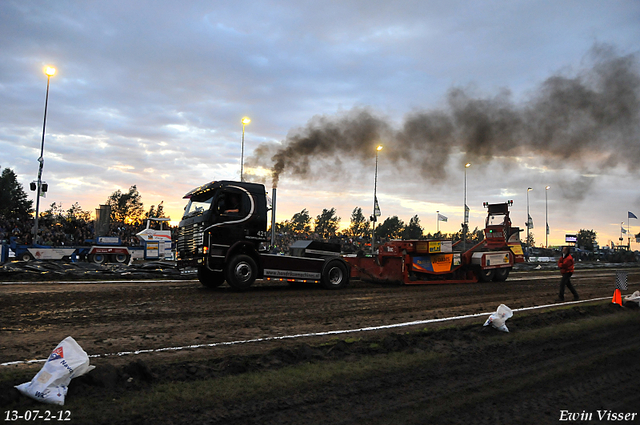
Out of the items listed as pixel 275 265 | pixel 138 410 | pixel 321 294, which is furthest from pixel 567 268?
pixel 138 410

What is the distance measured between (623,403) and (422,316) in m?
5.05

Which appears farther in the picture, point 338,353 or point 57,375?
point 338,353

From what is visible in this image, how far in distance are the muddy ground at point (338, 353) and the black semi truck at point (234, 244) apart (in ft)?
4.96

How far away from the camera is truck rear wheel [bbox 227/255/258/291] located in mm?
12109

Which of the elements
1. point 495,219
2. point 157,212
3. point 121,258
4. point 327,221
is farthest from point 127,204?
point 495,219

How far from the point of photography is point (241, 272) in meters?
12.4

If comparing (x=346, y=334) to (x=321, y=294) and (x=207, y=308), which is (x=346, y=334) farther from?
(x=321, y=294)

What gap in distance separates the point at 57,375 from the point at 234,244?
27.9ft

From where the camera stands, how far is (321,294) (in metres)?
12.5

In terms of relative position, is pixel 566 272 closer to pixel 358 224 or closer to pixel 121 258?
pixel 121 258

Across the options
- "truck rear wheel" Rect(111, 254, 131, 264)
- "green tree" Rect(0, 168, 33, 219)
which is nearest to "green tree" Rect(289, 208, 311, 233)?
"green tree" Rect(0, 168, 33, 219)

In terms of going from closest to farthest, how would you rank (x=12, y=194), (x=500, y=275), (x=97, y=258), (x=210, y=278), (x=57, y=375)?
(x=57, y=375)
(x=210, y=278)
(x=500, y=275)
(x=97, y=258)
(x=12, y=194)

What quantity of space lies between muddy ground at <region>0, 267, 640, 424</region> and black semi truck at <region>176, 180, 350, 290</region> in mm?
1511

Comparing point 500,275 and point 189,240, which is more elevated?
point 189,240
